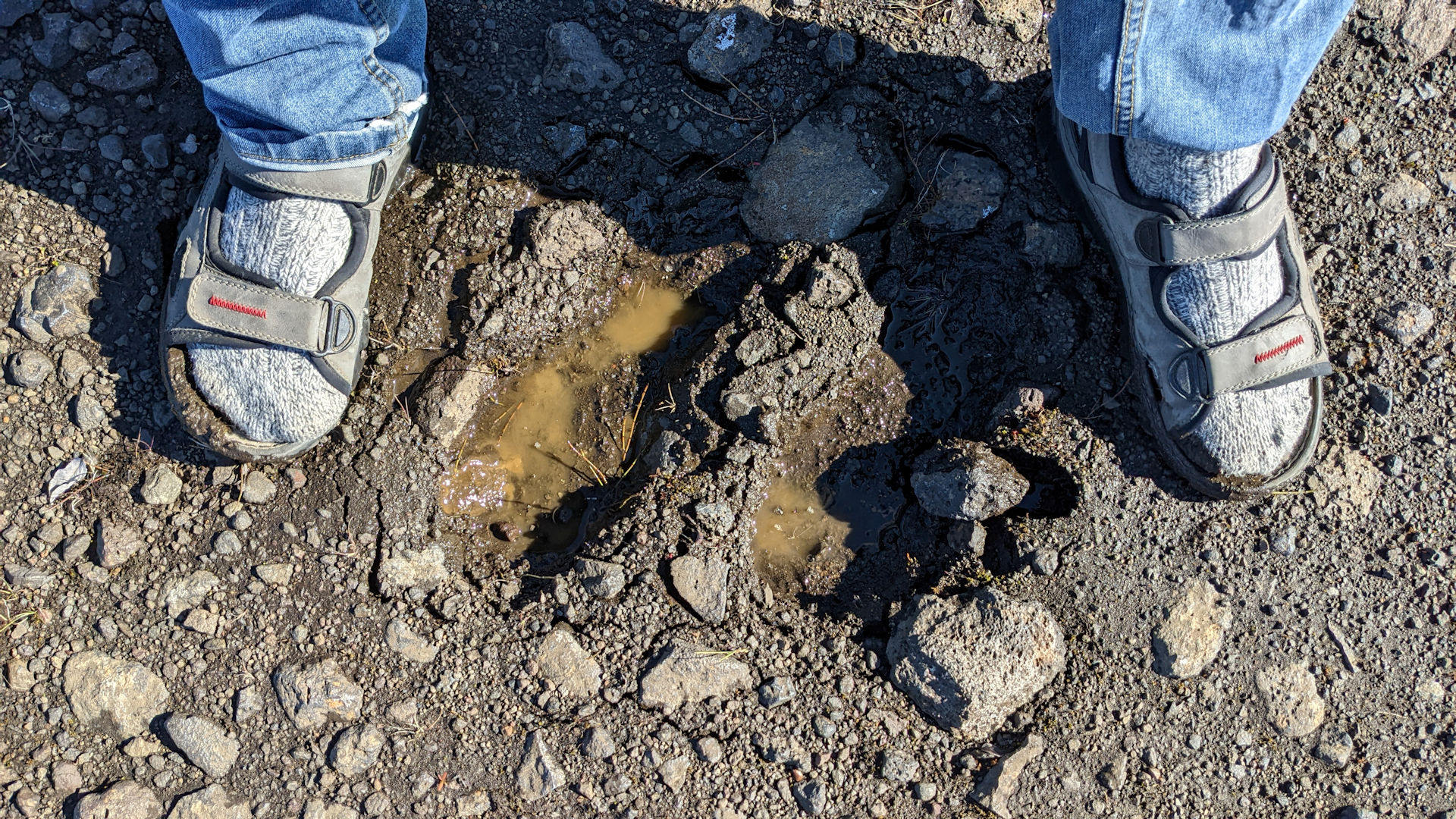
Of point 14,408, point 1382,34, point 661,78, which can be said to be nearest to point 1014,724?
point 661,78

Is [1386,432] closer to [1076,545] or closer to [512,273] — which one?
[1076,545]

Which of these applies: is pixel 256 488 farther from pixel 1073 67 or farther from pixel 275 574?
pixel 1073 67

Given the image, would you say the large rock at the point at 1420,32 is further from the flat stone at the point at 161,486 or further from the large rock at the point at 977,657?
the flat stone at the point at 161,486

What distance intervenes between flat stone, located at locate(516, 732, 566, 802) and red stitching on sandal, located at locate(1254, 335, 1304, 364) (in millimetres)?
1852

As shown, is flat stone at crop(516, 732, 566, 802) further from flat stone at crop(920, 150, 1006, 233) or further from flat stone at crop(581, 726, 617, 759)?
flat stone at crop(920, 150, 1006, 233)

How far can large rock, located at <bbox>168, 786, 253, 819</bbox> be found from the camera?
2.00m

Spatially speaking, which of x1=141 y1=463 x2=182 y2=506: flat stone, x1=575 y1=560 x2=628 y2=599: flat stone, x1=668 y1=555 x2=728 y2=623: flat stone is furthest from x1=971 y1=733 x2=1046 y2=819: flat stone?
x1=141 y1=463 x2=182 y2=506: flat stone

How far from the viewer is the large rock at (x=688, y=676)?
2.01 meters

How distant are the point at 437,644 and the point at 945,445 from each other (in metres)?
1.33

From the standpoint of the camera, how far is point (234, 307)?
1938mm

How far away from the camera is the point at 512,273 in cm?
216

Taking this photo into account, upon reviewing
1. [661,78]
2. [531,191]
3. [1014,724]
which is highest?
[661,78]


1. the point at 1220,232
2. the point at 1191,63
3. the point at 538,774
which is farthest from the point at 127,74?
the point at 1220,232

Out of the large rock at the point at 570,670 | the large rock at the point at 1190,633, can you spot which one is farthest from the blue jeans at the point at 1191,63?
the large rock at the point at 570,670
